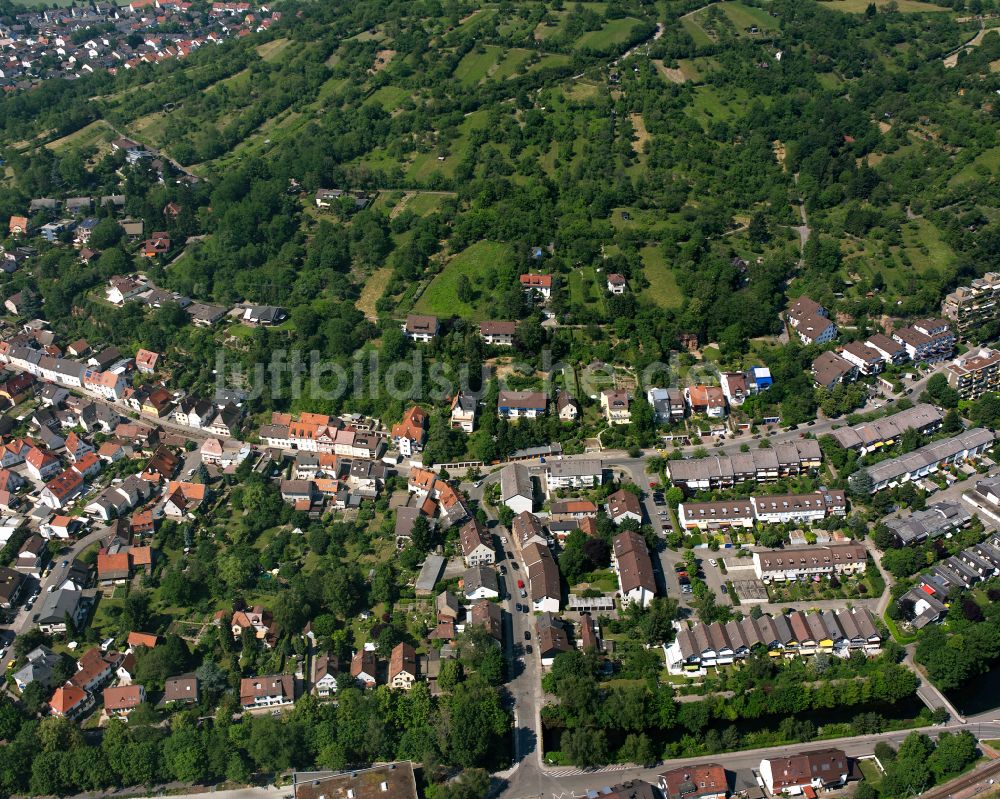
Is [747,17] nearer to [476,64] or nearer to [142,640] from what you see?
[476,64]

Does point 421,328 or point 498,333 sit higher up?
point 421,328

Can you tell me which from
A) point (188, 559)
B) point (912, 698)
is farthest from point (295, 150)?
point (912, 698)

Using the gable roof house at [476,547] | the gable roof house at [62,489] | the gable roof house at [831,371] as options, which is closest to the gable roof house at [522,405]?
the gable roof house at [476,547]

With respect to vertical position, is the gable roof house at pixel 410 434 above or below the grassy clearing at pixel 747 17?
below

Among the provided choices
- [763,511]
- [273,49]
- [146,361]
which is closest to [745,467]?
[763,511]

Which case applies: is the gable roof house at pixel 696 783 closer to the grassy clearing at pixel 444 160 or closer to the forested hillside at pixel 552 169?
the forested hillside at pixel 552 169

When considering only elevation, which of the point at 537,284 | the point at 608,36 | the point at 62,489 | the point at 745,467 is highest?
the point at 608,36
